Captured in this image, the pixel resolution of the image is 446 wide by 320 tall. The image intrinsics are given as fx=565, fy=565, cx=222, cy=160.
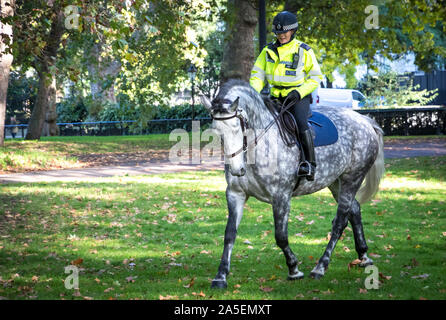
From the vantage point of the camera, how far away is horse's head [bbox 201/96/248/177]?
19.8 ft

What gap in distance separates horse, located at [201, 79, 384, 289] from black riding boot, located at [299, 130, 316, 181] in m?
0.09

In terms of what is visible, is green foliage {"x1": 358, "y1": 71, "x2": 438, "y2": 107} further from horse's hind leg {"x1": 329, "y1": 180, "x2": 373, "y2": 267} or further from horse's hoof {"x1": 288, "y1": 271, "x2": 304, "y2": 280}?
horse's hoof {"x1": 288, "y1": 271, "x2": 304, "y2": 280}

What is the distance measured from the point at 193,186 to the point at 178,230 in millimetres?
5472

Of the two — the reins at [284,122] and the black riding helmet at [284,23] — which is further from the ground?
the black riding helmet at [284,23]

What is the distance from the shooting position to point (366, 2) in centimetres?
2200

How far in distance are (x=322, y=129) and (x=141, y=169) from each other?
556 inches

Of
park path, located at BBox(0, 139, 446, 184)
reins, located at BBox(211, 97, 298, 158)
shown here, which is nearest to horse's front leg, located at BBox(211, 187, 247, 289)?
reins, located at BBox(211, 97, 298, 158)

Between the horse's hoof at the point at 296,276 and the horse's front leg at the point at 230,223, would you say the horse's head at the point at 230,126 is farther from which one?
the horse's hoof at the point at 296,276

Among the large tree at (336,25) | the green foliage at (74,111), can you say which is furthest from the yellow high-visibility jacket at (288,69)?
the green foliage at (74,111)

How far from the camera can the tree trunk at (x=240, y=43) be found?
22.7 meters

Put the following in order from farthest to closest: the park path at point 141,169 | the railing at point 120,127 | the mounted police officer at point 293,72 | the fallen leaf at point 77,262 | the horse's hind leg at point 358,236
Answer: the railing at point 120,127 → the park path at point 141,169 → the fallen leaf at point 77,262 → the horse's hind leg at point 358,236 → the mounted police officer at point 293,72

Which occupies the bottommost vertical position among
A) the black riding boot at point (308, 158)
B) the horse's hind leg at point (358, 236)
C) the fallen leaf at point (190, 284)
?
the fallen leaf at point (190, 284)

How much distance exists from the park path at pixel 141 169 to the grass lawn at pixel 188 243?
2.01 meters
